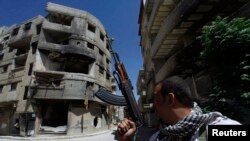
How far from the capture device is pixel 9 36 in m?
32.4

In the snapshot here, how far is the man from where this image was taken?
5.13 ft

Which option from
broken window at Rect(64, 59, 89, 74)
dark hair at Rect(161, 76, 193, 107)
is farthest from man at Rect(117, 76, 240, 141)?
broken window at Rect(64, 59, 89, 74)

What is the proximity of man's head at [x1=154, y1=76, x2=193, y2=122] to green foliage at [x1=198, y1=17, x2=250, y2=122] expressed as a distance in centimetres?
429

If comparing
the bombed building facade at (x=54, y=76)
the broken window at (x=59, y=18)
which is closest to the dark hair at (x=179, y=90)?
the bombed building facade at (x=54, y=76)

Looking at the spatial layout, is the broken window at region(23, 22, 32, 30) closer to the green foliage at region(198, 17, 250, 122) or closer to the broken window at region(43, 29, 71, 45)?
the broken window at region(43, 29, 71, 45)

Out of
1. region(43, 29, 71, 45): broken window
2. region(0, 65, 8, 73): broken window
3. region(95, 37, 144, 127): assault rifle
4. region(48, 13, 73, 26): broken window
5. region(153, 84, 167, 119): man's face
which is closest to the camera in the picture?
region(153, 84, 167, 119): man's face

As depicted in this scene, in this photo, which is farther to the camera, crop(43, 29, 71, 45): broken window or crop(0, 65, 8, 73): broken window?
crop(0, 65, 8, 73): broken window

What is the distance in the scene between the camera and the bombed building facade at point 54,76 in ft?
76.8

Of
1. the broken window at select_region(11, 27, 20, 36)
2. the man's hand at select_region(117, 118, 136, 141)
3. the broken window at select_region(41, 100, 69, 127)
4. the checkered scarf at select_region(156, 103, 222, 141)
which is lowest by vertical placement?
the broken window at select_region(41, 100, 69, 127)

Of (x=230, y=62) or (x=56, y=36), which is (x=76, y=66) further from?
(x=230, y=62)

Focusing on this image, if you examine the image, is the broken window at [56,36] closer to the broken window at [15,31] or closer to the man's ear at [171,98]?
the broken window at [15,31]

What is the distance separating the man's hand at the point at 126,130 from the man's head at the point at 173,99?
37cm

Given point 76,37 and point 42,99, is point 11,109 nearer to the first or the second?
point 42,99

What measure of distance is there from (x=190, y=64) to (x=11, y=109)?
25.0 m
